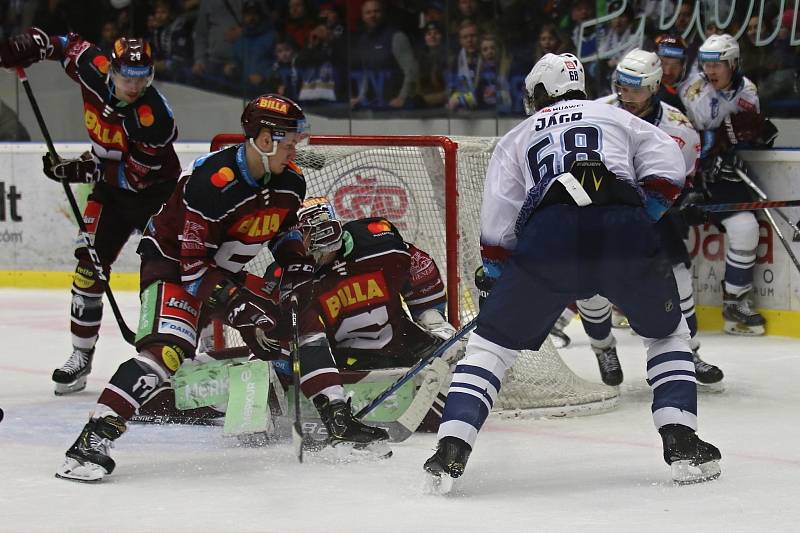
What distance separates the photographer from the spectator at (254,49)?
26.6ft

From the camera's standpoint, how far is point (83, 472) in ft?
11.0

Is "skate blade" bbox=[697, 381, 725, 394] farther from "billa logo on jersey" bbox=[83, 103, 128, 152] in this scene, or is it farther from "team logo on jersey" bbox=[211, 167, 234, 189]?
"billa logo on jersey" bbox=[83, 103, 128, 152]

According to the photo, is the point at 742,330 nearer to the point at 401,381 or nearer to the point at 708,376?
the point at 708,376

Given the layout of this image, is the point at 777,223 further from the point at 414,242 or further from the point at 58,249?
the point at 58,249

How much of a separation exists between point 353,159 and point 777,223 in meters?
2.09

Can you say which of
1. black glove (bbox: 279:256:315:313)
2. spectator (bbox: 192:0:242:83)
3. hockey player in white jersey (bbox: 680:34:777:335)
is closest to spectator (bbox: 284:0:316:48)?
spectator (bbox: 192:0:242:83)

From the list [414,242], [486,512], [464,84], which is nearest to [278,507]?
[486,512]

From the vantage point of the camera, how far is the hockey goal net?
14.1 ft

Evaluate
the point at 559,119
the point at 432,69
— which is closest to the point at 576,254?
the point at 559,119

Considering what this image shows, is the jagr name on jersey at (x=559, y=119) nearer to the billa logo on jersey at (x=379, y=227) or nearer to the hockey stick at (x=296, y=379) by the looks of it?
the hockey stick at (x=296, y=379)

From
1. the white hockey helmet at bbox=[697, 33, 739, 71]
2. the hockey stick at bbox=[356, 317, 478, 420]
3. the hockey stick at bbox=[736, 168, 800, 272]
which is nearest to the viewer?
the hockey stick at bbox=[356, 317, 478, 420]

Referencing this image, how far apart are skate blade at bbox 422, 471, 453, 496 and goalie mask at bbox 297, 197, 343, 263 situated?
889 millimetres

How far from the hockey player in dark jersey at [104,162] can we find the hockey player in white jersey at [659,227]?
4.80ft

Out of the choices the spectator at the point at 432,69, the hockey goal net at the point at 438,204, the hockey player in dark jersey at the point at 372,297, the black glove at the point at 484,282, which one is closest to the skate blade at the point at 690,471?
the black glove at the point at 484,282
